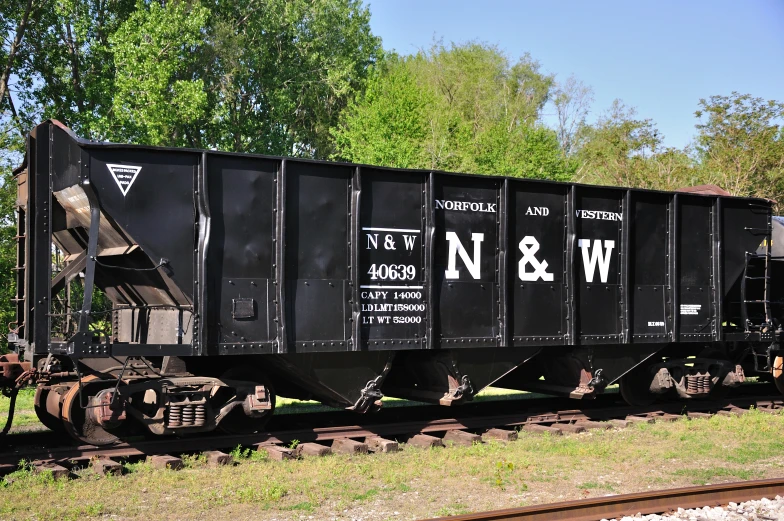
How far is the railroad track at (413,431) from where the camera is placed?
8468 mm

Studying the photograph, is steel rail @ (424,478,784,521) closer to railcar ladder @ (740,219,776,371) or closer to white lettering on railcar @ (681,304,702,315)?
white lettering on railcar @ (681,304,702,315)

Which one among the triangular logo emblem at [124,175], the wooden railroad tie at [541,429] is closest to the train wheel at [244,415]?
the triangular logo emblem at [124,175]

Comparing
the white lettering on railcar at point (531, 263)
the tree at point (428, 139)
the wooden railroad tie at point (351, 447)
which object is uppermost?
the tree at point (428, 139)

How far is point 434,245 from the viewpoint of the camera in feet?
32.6

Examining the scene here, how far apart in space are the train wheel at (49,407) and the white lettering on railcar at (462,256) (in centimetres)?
504

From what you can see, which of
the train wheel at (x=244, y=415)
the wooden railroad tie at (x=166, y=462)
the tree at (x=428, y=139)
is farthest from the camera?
the tree at (x=428, y=139)

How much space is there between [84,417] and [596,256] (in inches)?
289

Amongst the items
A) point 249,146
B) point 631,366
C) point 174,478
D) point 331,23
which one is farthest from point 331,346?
point 331,23

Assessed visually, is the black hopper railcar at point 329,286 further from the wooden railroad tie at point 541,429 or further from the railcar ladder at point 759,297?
the wooden railroad tie at point 541,429

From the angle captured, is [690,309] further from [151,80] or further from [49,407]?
[151,80]

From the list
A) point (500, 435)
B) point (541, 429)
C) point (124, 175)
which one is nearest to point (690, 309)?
point (541, 429)

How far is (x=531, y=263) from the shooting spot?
10.8 metres

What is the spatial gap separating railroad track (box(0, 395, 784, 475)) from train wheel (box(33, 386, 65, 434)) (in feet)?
1.62

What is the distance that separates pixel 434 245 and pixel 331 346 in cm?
194
